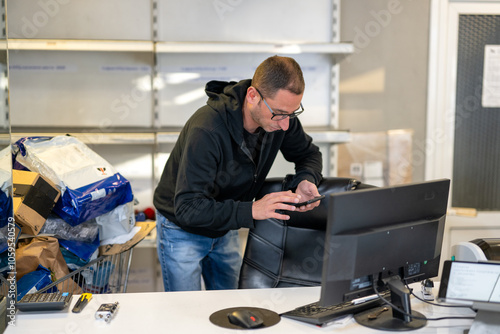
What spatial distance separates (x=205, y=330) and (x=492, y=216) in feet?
8.61

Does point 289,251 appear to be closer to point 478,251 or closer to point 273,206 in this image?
point 273,206

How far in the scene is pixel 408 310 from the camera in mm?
1468

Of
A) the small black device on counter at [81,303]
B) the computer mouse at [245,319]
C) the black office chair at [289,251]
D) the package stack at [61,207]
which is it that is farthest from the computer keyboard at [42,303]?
the black office chair at [289,251]

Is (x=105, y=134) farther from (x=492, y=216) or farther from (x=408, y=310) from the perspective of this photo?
(x=492, y=216)

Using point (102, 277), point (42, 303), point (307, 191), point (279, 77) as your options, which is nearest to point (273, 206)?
point (307, 191)

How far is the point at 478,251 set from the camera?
155 cm

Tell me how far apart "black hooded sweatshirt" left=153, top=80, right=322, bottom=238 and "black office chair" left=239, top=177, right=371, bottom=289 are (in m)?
0.15

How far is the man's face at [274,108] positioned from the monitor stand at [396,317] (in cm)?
69

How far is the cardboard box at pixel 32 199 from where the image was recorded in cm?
197

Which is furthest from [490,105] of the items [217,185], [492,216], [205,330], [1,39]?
[1,39]

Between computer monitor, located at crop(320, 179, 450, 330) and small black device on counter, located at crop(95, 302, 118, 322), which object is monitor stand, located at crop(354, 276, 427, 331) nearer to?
computer monitor, located at crop(320, 179, 450, 330)

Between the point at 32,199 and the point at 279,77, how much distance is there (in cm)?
106

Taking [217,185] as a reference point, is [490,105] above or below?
above

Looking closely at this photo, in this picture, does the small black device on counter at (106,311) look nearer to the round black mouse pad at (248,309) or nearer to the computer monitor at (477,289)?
the round black mouse pad at (248,309)
